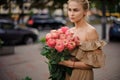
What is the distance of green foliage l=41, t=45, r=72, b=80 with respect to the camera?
3582mm

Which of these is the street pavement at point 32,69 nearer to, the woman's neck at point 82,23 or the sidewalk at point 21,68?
the sidewalk at point 21,68

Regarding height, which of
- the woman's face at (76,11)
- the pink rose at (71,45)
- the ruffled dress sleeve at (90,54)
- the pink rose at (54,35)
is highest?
the woman's face at (76,11)

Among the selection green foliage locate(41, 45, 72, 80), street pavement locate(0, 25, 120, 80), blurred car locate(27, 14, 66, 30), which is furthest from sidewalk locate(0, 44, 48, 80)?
blurred car locate(27, 14, 66, 30)

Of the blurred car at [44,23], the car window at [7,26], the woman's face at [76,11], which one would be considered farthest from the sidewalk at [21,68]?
the blurred car at [44,23]

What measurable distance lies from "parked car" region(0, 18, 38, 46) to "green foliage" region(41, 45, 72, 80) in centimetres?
1566

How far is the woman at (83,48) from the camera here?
3.55 metres

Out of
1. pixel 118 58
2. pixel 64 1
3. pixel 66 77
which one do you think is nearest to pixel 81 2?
pixel 66 77

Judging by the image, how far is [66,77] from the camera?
3.79 m

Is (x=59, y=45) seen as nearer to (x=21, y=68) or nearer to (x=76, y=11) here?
(x=76, y=11)

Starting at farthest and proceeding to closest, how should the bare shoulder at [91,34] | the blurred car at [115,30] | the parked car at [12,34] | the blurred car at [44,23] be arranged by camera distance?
the blurred car at [44,23] < the blurred car at [115,30] < the parked car at [12,34] < the bare shoulder at [91,34]

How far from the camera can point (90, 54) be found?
357 cm

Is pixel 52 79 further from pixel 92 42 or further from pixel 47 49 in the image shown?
pixel 92 42

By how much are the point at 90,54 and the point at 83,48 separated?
0.10 metres

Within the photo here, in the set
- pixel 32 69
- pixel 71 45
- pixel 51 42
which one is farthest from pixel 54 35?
pixel 32 69
